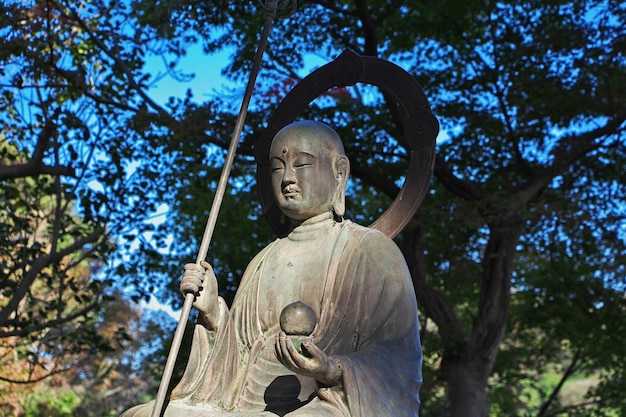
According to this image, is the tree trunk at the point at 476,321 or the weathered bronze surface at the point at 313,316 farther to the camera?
the tree trunk at the point at 476,321

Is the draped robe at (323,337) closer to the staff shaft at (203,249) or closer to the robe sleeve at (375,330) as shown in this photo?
the robe sleeve at (375,330)

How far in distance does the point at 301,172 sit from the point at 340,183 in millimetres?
298

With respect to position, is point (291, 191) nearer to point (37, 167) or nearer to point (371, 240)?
point (371, 240)

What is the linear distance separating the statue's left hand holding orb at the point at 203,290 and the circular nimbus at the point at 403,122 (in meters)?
0.79

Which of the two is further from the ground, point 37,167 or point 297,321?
point 37,167

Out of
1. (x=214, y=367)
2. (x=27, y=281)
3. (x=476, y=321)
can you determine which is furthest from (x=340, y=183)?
(x=476, y=321)

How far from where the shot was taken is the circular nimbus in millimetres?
5207

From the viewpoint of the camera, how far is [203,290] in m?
4.51

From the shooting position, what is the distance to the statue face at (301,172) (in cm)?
476

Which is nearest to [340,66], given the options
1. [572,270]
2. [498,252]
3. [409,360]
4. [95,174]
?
[409,360]

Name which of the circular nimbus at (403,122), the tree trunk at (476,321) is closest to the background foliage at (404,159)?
the tree trunk at (476,321)

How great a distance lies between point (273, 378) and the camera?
14.2 ft

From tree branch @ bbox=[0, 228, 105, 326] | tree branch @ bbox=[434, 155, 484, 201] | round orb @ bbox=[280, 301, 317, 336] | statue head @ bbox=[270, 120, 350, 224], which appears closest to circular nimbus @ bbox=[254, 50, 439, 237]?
statue head @ bbox=[270, 120, 350, 224]

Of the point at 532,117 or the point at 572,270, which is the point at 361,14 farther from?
the point at 572,270
